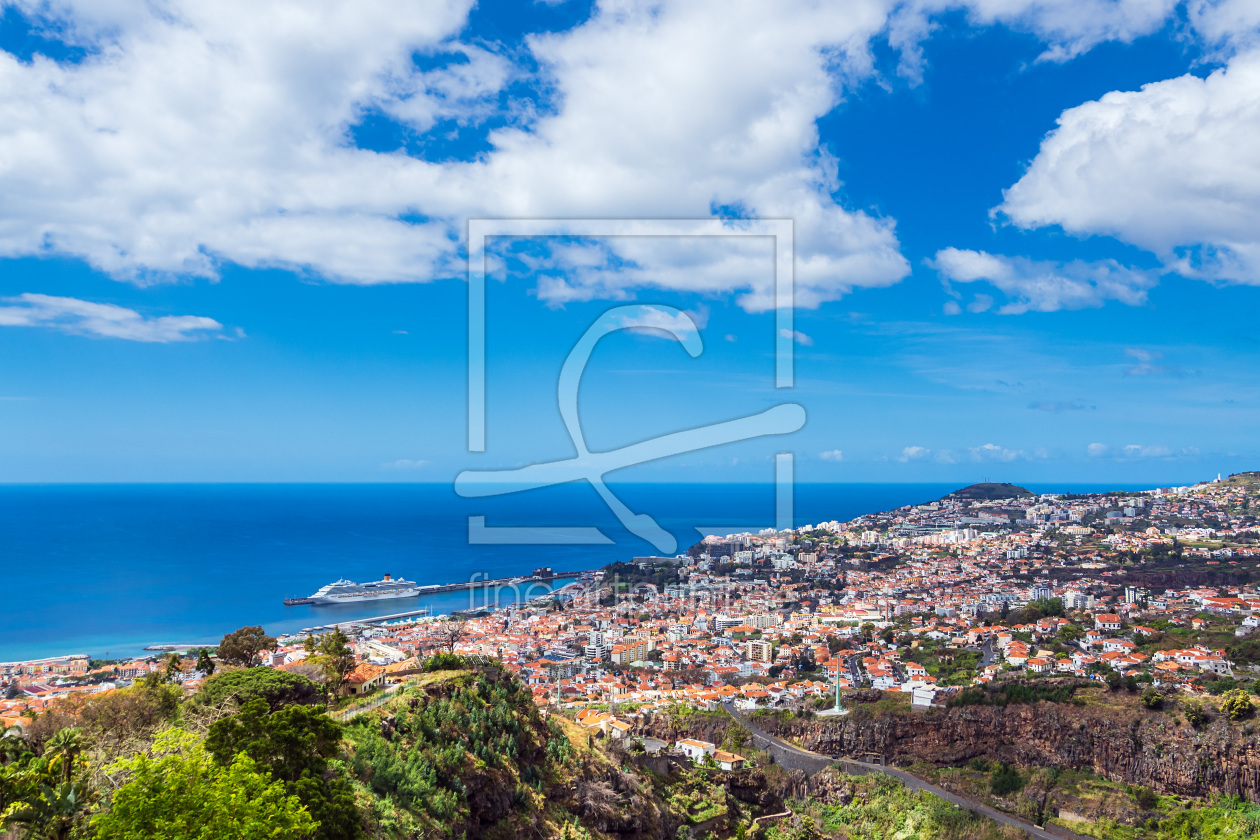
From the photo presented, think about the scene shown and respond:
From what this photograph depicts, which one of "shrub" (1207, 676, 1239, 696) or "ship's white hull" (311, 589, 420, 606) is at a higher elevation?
"shrub" (1207, 676, 1239, 696)

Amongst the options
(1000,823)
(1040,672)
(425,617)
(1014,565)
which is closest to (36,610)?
(425,617)

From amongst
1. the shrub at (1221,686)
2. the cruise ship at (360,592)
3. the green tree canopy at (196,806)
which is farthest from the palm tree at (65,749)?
the cruise ship at (360,592)

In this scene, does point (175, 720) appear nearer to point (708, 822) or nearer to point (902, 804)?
point (708, 822)

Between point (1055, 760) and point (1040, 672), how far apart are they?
6761 millimetres

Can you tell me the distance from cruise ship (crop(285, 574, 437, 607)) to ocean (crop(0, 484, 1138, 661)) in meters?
0.64

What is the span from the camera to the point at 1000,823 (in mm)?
18297

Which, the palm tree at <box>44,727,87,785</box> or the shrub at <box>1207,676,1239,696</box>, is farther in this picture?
the shrub at <box>1207,676,1239,696</box>

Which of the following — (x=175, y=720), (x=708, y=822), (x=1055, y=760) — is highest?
(x=175, y=720)

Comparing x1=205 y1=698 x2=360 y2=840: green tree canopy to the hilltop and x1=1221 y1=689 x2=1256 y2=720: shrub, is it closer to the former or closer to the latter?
x1=1221 y1=689 x2=1256 y2=720: shrub

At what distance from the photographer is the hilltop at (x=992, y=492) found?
89312 millimetres

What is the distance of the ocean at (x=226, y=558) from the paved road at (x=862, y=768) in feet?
84.5

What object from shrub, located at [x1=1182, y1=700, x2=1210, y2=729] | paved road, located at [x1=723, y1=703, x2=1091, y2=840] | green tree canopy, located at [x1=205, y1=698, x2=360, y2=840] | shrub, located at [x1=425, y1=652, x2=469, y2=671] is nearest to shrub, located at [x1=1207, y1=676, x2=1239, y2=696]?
shrub, located at [x1=1182, y1=700, x2=1210, y2=729]

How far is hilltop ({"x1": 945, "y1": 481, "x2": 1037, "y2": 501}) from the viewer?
293 ft

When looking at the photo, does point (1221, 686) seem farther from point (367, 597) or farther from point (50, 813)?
point (367, 597)
